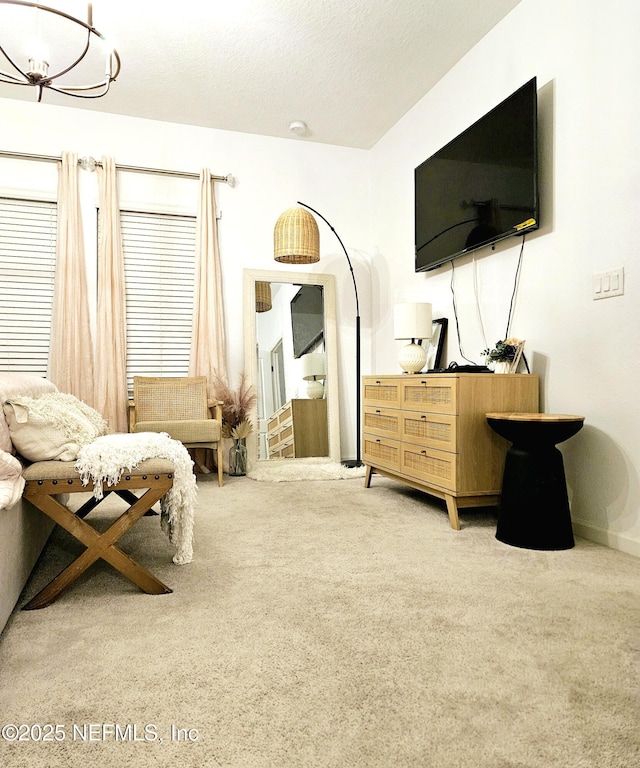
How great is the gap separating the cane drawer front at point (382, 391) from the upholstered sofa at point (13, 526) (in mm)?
2020

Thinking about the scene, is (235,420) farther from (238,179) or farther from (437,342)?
(238,179)

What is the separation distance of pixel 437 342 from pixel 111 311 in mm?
2511

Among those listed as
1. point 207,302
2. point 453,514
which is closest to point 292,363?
point 207,302

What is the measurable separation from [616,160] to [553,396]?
1.12 m

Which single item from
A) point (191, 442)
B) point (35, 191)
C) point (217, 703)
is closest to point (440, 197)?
point (191, 442)

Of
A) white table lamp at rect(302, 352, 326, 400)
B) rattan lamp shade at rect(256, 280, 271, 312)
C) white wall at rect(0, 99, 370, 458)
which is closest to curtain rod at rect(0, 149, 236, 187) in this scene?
white wall at rect(0, 99, 370, 458)

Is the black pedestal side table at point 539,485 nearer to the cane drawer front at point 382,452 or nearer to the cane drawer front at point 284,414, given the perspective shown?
the cane drawer front at point 382,452

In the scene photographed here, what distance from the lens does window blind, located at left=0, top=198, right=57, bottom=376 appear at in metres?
4.08

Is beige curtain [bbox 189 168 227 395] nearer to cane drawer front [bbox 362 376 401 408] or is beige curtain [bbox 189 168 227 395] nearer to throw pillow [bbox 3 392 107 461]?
cane drawer front [bbox 362 376 401 408]

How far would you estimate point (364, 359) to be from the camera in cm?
506

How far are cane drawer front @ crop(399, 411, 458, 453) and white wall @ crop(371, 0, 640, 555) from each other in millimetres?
542

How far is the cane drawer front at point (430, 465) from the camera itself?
8.88 feet

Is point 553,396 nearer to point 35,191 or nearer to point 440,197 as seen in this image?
point 440,197

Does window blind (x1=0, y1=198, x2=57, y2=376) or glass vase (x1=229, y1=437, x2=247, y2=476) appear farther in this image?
glass vase (x1=229, y1=437, x2=247, y2=476)
